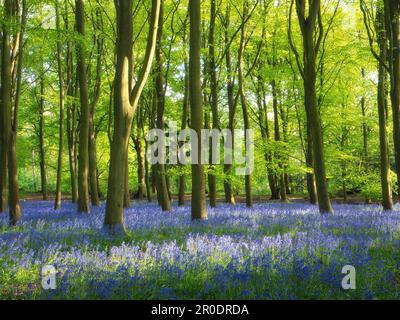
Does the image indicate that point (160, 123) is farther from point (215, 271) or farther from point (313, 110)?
point (215, 271)

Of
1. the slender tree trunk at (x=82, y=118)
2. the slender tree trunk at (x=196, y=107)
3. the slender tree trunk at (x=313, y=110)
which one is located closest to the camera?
the slender tree trunk at (x=196, y=107)

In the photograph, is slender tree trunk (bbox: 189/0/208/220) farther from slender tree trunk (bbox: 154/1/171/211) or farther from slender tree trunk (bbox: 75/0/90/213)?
slender tree trunk (bbox: 75/0/90/213)

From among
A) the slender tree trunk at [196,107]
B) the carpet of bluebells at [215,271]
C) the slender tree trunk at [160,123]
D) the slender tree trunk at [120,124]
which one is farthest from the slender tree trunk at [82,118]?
the carpet of bluebells at [215,271]

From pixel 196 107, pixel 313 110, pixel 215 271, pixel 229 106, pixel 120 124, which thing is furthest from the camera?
pixel 229 106

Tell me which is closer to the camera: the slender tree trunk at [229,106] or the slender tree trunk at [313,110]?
the slender tree trunk at [313,110]

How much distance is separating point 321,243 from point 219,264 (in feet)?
7.28

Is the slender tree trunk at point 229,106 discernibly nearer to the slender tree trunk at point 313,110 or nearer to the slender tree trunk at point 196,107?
the slender tree trunk at point 313,110

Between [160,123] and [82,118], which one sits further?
[160,123]

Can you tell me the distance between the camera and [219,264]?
16.6 ft

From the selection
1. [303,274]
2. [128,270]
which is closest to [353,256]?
[303,274]

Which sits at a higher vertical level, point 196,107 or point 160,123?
point 160,123

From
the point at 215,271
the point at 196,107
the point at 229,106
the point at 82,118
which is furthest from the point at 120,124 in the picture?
the point at 229,106

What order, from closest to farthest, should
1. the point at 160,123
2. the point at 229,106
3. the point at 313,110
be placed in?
the point at 313,110 → the point at 160,123 → the point at 229,106

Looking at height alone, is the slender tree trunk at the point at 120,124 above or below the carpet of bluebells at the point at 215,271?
above
